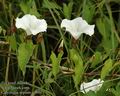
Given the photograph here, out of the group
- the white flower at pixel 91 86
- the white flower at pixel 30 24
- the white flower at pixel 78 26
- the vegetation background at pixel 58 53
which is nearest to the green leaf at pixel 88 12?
the vegetation background at pixel 58 53

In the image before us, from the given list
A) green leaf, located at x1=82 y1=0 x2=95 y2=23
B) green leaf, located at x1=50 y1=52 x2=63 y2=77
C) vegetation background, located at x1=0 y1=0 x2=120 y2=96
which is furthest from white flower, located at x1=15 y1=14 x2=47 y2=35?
green leaf, located at x1=82 y1=0 x2=95 y2=23

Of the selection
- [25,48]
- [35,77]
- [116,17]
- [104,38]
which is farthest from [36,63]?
[116,17]

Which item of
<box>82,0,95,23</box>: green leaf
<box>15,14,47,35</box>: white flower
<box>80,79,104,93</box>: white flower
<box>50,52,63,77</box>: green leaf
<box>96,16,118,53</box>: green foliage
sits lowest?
<box>80,79,104,93</box>: white flower

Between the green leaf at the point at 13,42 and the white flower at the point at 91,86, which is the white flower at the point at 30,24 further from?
the white flower at the point at 91,86

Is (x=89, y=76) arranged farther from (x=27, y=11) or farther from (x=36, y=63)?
(x=27, y=11)

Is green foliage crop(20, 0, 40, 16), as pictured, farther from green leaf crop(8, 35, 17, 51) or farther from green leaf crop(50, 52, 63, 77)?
green leaf crop(50, 52, 63, 77)

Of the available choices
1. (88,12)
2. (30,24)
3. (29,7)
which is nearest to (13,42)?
(30,24)

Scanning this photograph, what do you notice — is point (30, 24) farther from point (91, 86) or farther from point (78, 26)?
point (91, 86)
